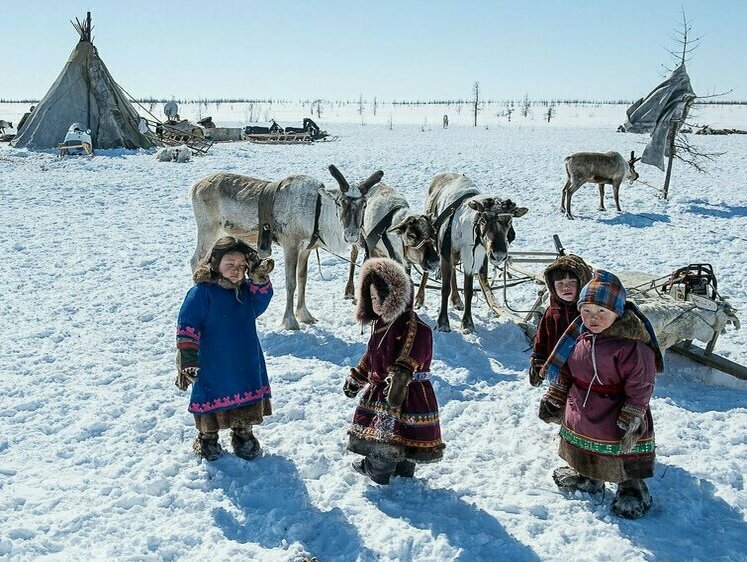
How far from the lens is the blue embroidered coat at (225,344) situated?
399 cm

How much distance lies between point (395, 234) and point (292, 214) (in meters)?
1.21

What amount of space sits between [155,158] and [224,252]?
19858 millimetres

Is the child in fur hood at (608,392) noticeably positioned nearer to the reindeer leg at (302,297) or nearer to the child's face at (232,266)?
the child's face at (232,266)

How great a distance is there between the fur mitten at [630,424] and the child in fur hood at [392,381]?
3.38 feet

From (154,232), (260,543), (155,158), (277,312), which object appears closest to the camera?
(260,543)

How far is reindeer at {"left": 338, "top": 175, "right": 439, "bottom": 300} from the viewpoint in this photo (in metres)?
6.70

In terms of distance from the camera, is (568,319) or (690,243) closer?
(568,319)

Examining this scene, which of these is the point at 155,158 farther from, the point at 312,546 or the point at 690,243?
the point at 312,546

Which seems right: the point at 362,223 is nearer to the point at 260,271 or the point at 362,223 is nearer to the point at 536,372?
the point at 260,271

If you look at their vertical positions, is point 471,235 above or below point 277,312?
above

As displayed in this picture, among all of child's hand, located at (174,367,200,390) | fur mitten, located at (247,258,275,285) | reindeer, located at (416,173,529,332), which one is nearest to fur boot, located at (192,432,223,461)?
child's hand, located at (174,367,200,390)

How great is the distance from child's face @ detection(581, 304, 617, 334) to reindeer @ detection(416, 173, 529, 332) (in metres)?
2.79

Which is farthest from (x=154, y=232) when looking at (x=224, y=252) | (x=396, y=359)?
(x=396, y=359)

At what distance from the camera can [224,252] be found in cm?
395
